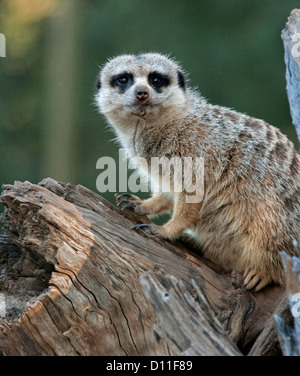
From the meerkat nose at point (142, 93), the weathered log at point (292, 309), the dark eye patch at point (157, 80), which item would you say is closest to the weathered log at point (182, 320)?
the weathered log at point (292, 309)

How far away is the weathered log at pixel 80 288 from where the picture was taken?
219cm

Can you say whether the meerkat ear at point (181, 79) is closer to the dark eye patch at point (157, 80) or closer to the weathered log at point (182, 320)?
the dark eye patch at point (157, 80)

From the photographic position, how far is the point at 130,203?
281cm

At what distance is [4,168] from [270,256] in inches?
152

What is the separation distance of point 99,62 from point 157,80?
328 cm

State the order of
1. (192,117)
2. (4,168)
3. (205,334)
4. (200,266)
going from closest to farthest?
(205,334) → (200,266) → (192,117) → (4,168)

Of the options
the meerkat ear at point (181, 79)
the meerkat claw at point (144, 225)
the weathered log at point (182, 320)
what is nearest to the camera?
the weathered log at point (182, 320)

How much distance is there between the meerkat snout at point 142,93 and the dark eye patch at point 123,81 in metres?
0.17

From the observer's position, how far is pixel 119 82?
295cm

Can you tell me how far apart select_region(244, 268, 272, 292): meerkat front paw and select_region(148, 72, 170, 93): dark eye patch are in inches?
40.4

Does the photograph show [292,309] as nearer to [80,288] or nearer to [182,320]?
[182,320]

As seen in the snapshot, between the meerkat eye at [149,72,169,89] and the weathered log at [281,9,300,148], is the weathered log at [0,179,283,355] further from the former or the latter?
the weathered log at [281,9,300,148]
